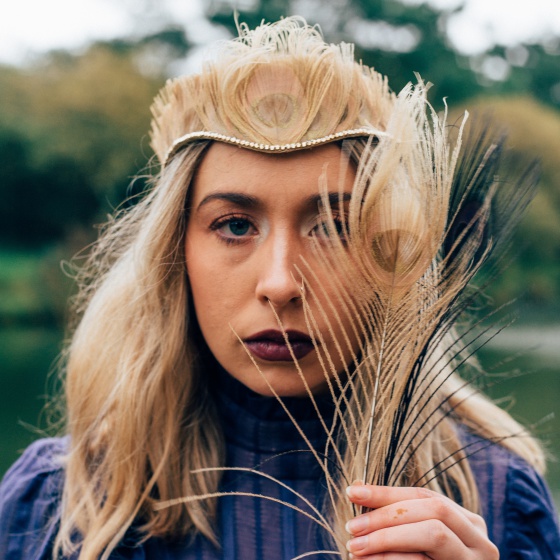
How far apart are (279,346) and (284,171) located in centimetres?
31

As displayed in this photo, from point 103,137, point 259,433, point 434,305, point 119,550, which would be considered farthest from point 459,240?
point 103,137

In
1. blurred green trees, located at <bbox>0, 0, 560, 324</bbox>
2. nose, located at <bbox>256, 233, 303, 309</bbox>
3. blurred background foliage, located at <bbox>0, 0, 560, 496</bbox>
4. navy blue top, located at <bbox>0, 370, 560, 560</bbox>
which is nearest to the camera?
nose, located at <bbox>256, 233, 303, 309</bbox>

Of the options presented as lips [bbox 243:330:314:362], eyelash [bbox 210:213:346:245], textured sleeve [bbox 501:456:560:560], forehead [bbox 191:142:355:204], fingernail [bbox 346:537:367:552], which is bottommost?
fingernail [bbox 346:537:367:552]

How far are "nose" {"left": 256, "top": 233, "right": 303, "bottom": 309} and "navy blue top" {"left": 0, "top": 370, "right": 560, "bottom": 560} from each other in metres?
0.27

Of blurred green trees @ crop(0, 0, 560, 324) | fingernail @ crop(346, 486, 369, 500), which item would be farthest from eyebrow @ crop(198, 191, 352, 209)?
blurred green trees @ crop(0, 0, 560, 324)

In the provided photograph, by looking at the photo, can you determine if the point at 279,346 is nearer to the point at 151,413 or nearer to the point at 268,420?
the point at 268,420

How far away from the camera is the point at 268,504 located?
1.42m

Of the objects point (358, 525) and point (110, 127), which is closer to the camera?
point (358, 525)

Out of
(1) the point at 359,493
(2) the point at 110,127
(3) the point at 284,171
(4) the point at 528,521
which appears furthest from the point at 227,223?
(2) the point at 110,127

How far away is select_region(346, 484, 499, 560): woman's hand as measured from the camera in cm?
98

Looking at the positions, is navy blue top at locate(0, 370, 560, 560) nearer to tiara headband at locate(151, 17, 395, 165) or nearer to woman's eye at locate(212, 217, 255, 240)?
woman's eye at locate(212, 217, 255, 240)

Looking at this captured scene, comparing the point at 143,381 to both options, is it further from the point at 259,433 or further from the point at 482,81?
the point at 482,81

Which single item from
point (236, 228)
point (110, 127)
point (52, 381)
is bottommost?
point (236, 228)

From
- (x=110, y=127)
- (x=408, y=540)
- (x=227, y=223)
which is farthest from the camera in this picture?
(x=110, y=127)
